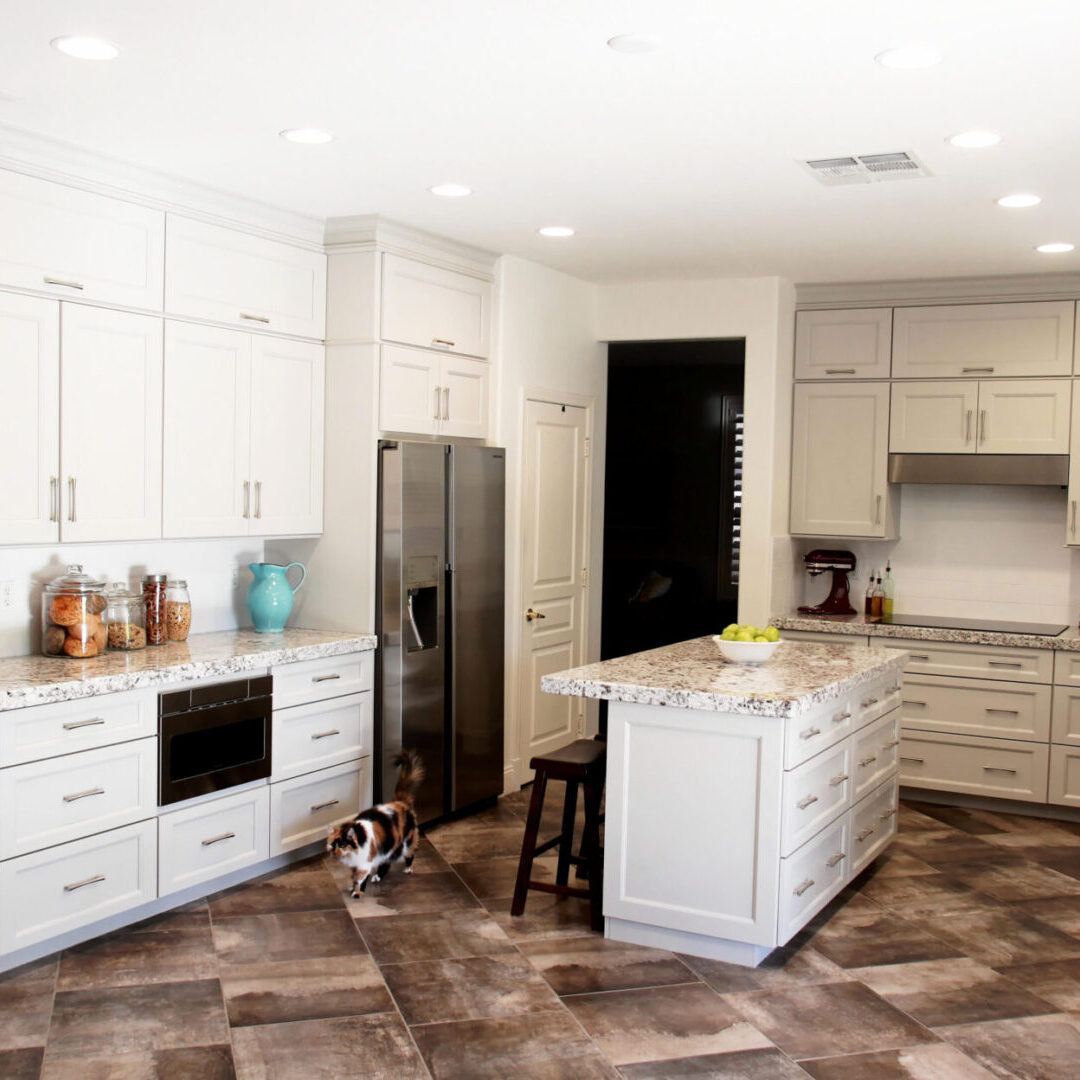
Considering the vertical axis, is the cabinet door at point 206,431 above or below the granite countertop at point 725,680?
above

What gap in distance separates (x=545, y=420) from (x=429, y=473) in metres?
1.07

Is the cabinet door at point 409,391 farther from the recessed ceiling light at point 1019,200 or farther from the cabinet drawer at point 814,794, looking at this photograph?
the recessed ceiling light at point 1019,200

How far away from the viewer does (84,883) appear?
3.45 m

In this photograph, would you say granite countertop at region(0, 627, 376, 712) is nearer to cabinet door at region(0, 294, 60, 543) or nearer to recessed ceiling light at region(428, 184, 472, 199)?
cabinet door at region(0, 294, 60, 543)

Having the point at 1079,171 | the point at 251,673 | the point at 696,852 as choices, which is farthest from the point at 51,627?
the point at 1079,171

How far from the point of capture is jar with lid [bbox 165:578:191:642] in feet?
13.9

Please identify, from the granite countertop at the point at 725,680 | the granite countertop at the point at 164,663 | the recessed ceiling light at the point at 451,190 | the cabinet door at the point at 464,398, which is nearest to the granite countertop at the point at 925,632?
the granite countertop at the point at 725,680

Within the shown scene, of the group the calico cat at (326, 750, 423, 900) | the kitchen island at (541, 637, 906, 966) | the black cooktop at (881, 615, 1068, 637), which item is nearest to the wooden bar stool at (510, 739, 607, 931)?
the kitchen island at (541, 637, 906, 966)

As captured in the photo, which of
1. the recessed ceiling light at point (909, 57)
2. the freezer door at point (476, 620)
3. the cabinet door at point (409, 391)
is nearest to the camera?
the recessed ceiling light at point (909, 57)

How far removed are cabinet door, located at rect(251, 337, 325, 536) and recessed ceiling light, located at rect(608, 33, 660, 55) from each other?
2.09m

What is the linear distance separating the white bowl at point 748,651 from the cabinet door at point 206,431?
185 centimetres

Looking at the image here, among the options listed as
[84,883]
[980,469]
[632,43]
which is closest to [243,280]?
[632,43]

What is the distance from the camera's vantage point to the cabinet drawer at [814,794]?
3363 millimetres

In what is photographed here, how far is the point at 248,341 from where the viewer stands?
4.35 m
